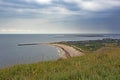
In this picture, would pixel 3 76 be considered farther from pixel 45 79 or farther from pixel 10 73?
pixel 45 79

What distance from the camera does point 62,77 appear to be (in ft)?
25.2

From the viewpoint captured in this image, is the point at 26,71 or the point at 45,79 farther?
the point at 26,71

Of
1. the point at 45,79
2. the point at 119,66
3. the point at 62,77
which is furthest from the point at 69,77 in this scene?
the point at 119,66

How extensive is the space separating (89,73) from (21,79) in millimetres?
2044

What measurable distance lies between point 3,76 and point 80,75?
10.8 ft

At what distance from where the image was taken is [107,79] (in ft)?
23.0

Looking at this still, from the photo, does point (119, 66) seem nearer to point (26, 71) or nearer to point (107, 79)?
point (107, 79)

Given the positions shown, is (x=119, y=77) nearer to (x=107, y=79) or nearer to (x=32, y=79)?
(x=107, y=79)

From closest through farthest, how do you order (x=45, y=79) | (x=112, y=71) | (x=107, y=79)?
(x=107, y=79) → (x=45, y=79) → (x=112, y=71)

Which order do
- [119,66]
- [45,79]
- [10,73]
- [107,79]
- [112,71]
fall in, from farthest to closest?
1. [10,73]
2. [119,66]
3. [112,71]
4. [45,79]
5. [107,79]

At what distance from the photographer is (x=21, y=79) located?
8.03m

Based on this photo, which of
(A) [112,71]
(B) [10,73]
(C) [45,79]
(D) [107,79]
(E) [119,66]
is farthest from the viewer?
(B) [10,73]

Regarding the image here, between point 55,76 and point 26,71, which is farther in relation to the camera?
point 26,71

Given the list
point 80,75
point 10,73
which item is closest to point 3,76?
point 10,73
